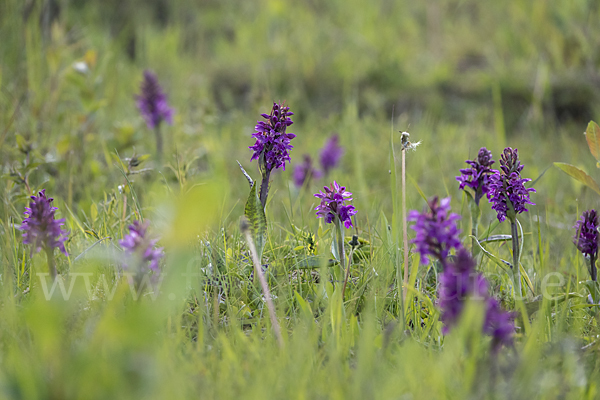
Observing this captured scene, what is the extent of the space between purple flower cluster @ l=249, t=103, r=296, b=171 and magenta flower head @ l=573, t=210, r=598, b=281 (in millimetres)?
905

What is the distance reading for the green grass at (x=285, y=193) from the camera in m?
0.91

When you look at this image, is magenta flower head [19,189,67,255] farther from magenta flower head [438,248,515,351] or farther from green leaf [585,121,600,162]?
green leaf [585,121,600,162]

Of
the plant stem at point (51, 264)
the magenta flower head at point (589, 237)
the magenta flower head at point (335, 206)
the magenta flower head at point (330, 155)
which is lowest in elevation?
the plant stem at point (51, 264)

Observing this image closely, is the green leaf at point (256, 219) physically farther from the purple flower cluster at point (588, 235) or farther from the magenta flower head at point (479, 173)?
the purple flower cluster at point (588, 235)

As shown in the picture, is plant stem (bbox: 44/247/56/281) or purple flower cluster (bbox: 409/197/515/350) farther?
plant stem (bbox: 44/247/56/281)

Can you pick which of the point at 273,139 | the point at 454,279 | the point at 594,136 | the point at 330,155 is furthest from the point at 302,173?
the point at 454,279

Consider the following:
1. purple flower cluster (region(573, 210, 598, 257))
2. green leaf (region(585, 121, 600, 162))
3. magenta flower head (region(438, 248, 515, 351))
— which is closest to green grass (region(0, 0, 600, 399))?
magenta flower head (region(438, 248, 515, 351))

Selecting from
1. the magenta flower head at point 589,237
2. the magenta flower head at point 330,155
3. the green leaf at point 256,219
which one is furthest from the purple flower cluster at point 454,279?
the magenta flower head at point 330,155

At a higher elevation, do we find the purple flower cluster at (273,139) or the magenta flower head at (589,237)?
the purple flower cluster at (273,139)

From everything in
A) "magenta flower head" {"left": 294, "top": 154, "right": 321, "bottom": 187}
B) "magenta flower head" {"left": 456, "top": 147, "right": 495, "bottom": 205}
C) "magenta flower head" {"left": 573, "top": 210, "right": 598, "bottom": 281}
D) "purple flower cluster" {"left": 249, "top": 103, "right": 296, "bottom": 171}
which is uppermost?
"magenta flower head" {"left": 294, "top": 154, "right": 321, "bottom": 187}

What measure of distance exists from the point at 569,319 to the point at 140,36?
205 inches

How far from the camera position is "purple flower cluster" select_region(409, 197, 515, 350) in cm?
92

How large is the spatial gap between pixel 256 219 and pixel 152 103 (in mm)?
1997

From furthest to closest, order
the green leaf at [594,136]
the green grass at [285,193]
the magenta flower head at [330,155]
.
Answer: the magenta flower head at [330,155], the green leaf at [594,136], the green grass at [285,193]
